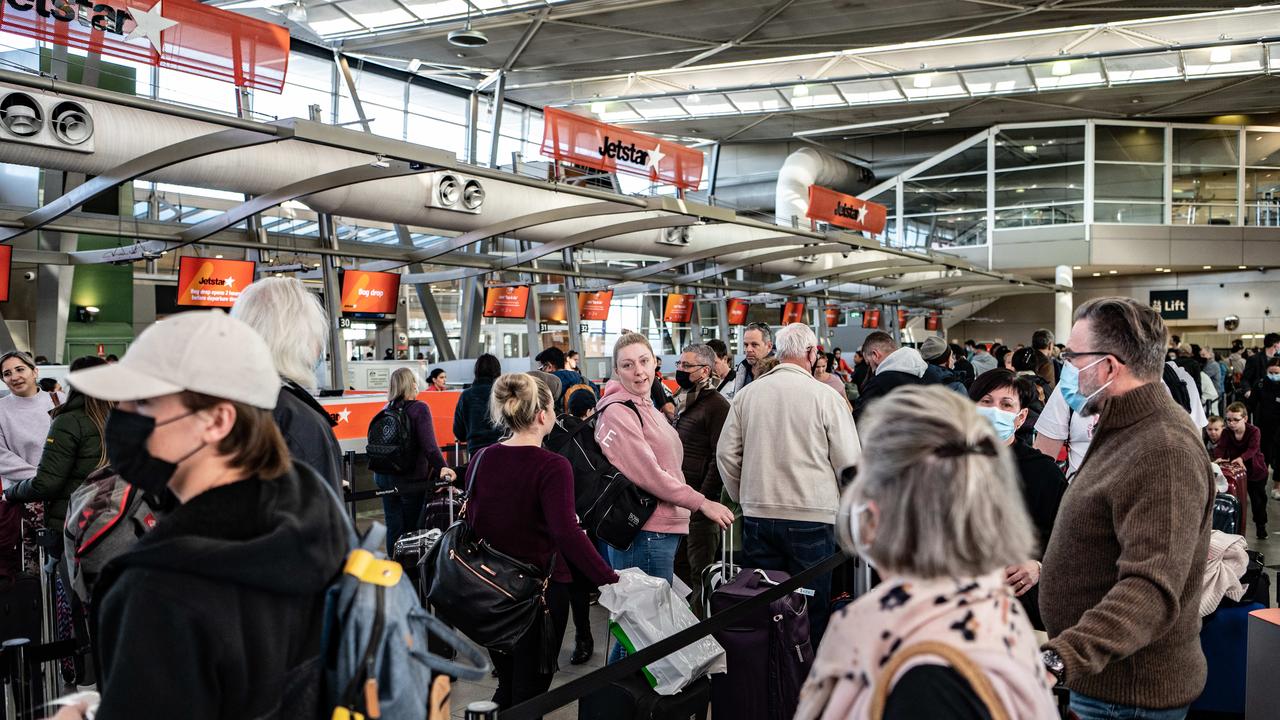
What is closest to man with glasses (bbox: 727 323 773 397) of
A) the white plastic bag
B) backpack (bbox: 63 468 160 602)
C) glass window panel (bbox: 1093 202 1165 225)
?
the white plastic bag

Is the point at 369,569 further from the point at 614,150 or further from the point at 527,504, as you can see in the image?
the point at 614,150

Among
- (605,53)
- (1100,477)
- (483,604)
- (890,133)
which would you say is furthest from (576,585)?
(890,133)

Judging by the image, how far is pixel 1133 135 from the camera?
30.4 meters

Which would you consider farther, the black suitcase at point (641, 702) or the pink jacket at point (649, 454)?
the pink jacket at point (649, 454)

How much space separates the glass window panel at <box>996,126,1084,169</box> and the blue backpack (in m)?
32.6

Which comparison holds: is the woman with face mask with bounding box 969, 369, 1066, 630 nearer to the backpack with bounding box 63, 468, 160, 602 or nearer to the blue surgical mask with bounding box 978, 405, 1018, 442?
the blue surgical mask with bounding box 978, 405, 1018, 442

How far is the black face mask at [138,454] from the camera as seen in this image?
1571 millimetres

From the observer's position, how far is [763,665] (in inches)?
143

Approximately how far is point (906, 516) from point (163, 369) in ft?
3.96

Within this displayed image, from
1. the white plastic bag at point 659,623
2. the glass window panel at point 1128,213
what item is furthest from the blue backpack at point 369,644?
the glass window panel at point 1128,213

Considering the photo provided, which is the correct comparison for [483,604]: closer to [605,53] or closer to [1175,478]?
[1175,478]

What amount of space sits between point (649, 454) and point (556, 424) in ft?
4.60

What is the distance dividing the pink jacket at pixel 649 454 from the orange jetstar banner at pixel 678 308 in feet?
51.7

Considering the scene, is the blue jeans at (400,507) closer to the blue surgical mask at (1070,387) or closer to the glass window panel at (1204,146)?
the blue surgical mask at (1070,387)
